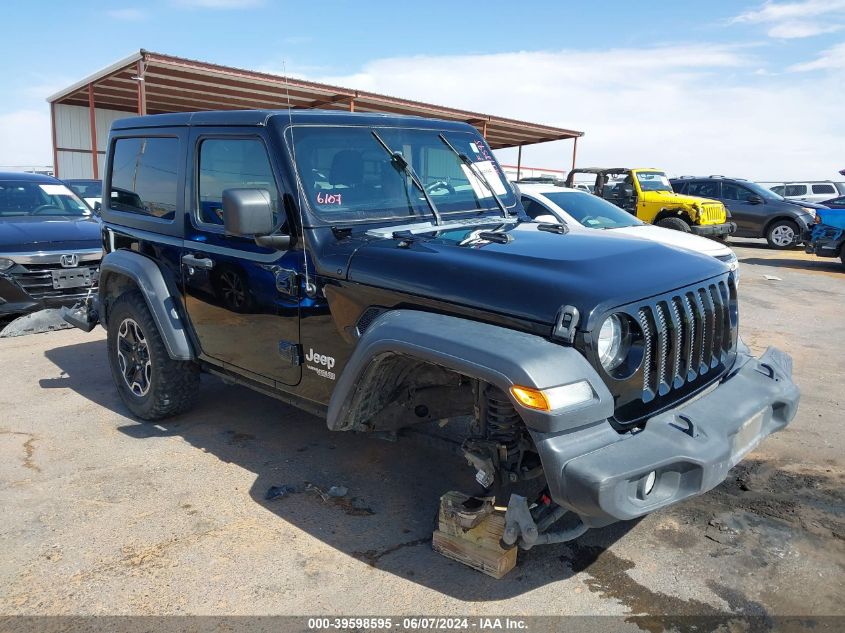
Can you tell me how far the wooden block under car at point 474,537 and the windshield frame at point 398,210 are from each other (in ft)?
4.77

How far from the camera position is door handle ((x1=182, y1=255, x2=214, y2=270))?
3.98 meters

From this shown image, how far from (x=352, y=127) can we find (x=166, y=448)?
2319 millimetres

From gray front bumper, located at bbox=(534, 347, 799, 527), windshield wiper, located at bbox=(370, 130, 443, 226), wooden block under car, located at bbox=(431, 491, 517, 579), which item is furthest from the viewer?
windshield wiper, located at bbox=(370, 130, 443, 226)

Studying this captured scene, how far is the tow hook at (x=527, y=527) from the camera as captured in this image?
2738 mm

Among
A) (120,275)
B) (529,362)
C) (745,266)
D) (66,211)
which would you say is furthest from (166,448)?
(745,266)

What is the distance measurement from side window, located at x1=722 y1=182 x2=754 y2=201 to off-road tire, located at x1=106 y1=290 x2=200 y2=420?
51.1 feet

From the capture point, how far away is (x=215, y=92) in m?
17.8

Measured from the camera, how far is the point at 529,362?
246 cm

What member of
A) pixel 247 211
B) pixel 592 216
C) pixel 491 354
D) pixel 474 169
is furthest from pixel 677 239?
pixel 491 354

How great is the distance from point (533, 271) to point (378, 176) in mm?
1296

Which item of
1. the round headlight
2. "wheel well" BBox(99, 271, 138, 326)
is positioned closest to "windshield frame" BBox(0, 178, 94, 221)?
"wheel well" BBox(99, 271, 138, 326)

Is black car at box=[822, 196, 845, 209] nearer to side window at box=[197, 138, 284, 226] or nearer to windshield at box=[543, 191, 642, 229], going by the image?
windshield at box=[543, 191, 642, 229]

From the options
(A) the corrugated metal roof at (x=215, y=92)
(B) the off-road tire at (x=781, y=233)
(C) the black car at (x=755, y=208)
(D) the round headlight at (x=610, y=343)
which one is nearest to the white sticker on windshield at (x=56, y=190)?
(A) the corrugated metal roof at (x=215, y=92)

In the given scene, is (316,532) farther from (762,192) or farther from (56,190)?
(762,192)
